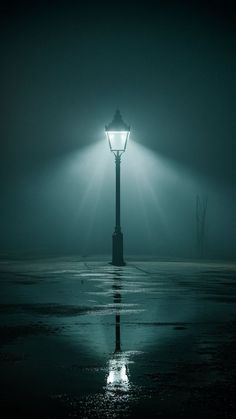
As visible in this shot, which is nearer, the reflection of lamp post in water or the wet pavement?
the wet pavement

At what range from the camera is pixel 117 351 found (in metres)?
8.25

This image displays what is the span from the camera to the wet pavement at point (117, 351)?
5.97 meters

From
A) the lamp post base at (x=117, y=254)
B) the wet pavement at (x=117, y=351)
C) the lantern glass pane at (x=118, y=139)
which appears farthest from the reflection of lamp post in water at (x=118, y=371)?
the lantern glass pane at (x=118, y=139)

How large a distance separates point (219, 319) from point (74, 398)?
484 cm

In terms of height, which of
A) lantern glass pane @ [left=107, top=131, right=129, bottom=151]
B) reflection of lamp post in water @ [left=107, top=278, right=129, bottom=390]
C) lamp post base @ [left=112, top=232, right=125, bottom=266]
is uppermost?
lantern glass pane @ [left=107, top=131, right=129, bottom=151]

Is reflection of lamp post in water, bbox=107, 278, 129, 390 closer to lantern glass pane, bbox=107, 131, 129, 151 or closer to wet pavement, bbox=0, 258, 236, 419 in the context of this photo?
wet pavement, bbox=0, 258, 236, 419

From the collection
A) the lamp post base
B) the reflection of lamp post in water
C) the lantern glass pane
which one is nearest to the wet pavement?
the reflection of lamp post in water

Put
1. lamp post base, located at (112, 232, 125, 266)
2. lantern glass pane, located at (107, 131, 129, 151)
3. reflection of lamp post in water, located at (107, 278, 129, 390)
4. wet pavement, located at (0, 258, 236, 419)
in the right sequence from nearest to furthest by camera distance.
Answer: wet pavement, located at (0, 258, 236, 419) < reflection of lamp post in water, located at (107, 278, 129, 390) < lamp post base, located at (112, 232, 125, 266) < lantern glass pane, located at (107, 131, 129, 151)

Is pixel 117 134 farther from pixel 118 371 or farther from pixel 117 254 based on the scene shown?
pixel 118 371

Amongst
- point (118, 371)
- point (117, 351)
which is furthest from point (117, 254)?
point (118, 371)

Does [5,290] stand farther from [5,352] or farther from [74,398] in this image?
[74,398]

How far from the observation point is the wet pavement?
597 centimetres

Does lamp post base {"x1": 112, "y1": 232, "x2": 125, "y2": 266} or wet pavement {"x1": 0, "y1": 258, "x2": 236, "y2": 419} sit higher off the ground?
lamp post base {"x1": 112, "y1": 232, "x2": 125, "y2": 266}

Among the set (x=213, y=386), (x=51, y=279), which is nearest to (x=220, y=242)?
(x=51, y=279)
